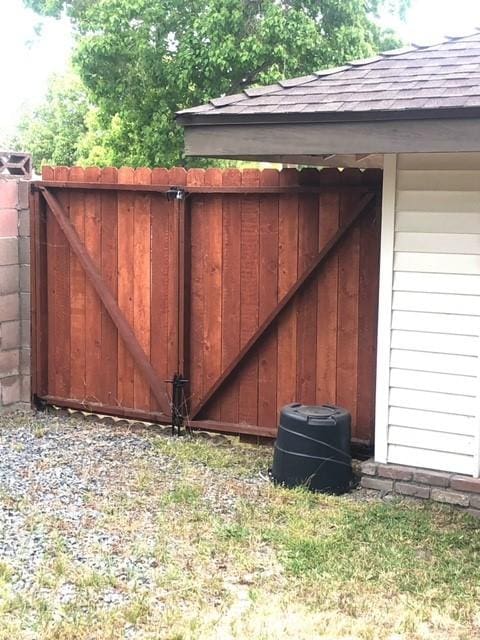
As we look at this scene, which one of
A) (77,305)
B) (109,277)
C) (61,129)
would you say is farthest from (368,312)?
(61,129)

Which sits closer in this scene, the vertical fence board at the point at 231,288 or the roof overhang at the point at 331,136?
the roof overhang at the point at 331,136

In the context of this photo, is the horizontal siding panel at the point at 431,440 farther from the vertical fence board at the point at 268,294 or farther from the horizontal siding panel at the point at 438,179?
the horizontal siding panel at the point at 438,179

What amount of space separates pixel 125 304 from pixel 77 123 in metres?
24.0

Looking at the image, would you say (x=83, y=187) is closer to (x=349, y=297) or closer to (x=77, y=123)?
(x=349, y=297)

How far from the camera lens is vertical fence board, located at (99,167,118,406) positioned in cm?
684

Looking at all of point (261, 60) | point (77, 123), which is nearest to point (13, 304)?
point (261, 60)

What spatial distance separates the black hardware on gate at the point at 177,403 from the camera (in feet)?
22.0

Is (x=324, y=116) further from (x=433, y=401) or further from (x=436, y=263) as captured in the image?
(x=433, y=401)

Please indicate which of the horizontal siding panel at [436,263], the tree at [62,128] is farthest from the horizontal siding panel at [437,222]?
the tree at [62,128]

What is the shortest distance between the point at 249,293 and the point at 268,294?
16 centimetres

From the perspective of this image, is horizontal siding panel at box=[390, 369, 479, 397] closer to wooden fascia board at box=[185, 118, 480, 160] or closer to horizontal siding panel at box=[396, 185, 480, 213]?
horizontal siding panel at box=[396, 185, 480, 213]

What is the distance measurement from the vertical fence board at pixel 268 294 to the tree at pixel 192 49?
8.33 m

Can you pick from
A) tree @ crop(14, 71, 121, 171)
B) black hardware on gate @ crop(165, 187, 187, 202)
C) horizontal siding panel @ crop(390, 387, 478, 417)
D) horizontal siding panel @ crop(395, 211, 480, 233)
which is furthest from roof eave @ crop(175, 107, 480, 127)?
tree @ crop(14, 71, 121, 171)

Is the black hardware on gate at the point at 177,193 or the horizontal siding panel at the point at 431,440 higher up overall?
the black hardware on gate at the point at 177,193
